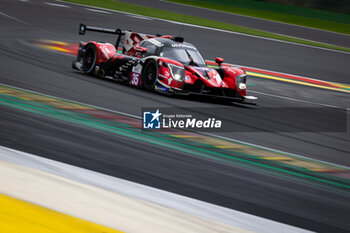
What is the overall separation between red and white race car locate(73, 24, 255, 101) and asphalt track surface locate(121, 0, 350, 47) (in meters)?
12.7

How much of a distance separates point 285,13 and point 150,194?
76.5 feet

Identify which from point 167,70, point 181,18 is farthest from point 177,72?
point 181,18

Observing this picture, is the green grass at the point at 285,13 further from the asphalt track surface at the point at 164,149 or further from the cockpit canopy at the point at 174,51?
the cockpit canopy at the point at 174,51

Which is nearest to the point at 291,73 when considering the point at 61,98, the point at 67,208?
the point at 61,98

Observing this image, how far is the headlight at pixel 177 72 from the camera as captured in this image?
8859 millimetres

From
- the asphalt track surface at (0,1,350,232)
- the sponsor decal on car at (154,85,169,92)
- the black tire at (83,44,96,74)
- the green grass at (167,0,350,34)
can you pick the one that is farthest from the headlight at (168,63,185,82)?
the green grass at (167,0,350,34)

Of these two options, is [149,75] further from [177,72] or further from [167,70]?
[177,72]

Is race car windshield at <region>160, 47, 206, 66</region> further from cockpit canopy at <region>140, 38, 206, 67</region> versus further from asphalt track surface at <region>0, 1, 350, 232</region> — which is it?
asphalt track surface at <region>0, 1, 350, 232</region>

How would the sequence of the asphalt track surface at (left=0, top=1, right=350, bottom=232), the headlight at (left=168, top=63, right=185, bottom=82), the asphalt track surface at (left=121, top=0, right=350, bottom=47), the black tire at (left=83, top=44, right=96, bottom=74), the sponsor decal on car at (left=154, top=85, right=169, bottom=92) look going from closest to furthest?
the asphalt track surface at (left=0, top=1, right=350, bottom=232)
the headlight at (left=168, top=63, right=185, bottom=82)
the sponsor decal on car at (left=154, top=85, right=169, bottom=92)
the black tire at (left=83, top=44, right=96, bottom=74)
the asphalt track surface at (left=121, top=0, right=350, bottom=47)

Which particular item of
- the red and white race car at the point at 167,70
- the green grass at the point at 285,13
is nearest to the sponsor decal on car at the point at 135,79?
the red and white race car at the point at 167,70

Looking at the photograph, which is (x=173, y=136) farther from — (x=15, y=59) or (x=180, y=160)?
(x=15, y=59)

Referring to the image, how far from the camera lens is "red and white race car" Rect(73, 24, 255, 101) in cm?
A: 891

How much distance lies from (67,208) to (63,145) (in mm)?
2046

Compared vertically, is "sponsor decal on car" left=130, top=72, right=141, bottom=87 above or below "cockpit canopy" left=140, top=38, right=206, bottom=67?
below
